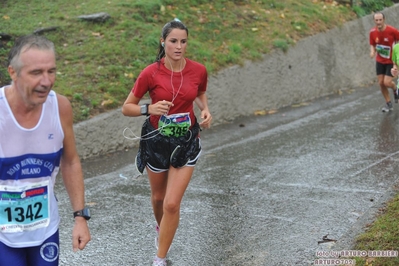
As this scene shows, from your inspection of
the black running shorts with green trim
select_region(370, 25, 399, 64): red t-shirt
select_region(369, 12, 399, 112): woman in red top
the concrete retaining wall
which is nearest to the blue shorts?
the black running shorts with green trim

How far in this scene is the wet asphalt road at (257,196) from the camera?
5551mm

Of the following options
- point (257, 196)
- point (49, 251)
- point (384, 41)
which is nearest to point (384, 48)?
point (384, 41)

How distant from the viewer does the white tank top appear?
322 cm

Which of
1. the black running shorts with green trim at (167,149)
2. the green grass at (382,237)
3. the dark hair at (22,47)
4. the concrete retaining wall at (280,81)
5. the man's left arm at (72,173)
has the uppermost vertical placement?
the dark hair at (22,47)

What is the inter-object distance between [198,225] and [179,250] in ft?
2.12

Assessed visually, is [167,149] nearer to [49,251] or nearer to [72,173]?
[72,173]

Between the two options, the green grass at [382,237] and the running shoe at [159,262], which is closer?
the green grass at [382,237]

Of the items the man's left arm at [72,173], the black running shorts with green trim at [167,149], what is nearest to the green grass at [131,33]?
the black running shorts with green trim at [167,149]

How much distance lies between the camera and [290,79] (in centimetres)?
1328

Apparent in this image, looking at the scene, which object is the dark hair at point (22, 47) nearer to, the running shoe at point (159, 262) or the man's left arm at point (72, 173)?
the man's left arm at point (72, 173)

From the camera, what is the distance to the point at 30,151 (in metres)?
3.26

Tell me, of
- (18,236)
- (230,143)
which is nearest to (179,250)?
(18,236)

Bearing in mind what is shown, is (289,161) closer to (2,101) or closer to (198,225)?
(198,225)

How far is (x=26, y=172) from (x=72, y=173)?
1.16 feet
